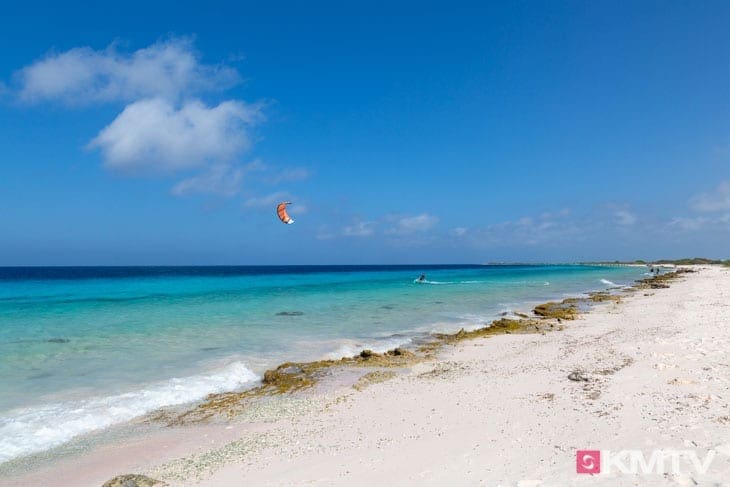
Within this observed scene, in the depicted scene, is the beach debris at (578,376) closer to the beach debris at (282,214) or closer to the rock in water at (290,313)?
the beach debris at (282,214)

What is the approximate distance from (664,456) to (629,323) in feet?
48.6

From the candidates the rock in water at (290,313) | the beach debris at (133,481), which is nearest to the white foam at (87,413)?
the beach debris at (133,481)

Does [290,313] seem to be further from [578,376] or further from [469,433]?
[469,433]

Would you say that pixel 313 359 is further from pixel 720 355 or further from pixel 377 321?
pixel 720 355

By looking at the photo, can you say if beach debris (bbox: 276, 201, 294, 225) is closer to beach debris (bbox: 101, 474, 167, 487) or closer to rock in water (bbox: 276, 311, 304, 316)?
beach debris (bbox: 101, 474, 167, 487)

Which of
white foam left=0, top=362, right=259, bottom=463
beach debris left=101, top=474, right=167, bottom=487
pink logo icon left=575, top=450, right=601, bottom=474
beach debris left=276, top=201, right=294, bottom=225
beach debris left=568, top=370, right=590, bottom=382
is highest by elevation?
beach debris left=276, top=201, right=294, bottom=225

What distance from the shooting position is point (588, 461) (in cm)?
536

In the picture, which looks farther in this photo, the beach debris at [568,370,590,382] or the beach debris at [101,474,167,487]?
the beach debris at [568,370,590,382]

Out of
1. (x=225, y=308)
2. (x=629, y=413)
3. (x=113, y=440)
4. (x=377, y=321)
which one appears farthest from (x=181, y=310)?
(x=629, y=413)

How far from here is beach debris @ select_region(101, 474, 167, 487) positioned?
583 centimetres

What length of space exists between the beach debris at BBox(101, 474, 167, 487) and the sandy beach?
6.2 inches

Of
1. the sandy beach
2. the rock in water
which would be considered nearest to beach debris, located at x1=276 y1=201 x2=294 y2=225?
the sandy beach

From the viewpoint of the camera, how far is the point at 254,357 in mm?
14672

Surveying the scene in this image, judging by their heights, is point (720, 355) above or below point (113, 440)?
above
